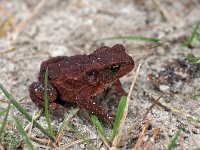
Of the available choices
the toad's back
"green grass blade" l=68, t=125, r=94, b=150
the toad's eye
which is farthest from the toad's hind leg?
the toad's eye

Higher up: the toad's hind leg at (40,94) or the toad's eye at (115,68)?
the toad's eye at (115,68)

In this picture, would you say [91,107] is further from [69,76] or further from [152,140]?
[152,140]

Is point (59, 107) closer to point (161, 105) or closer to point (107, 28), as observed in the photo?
point (161, 105)

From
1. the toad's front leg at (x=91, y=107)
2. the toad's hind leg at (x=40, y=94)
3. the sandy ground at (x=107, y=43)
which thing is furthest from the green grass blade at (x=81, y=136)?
the toad's hind leg at (x=40, y=94)

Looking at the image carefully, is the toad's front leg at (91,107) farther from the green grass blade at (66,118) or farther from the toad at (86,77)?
the green grass blade at (66,118)

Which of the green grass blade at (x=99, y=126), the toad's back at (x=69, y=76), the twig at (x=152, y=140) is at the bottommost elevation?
the twig at (x=152, y=140)

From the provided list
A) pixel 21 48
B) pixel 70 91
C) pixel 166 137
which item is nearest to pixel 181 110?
pixel 166 137

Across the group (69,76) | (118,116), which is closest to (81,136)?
(118,116)

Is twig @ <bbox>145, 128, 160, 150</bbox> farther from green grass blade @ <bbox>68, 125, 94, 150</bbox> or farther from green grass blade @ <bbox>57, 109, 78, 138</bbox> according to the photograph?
green grass blade @ <bbox>57, 109, 78, 138</bbox>
